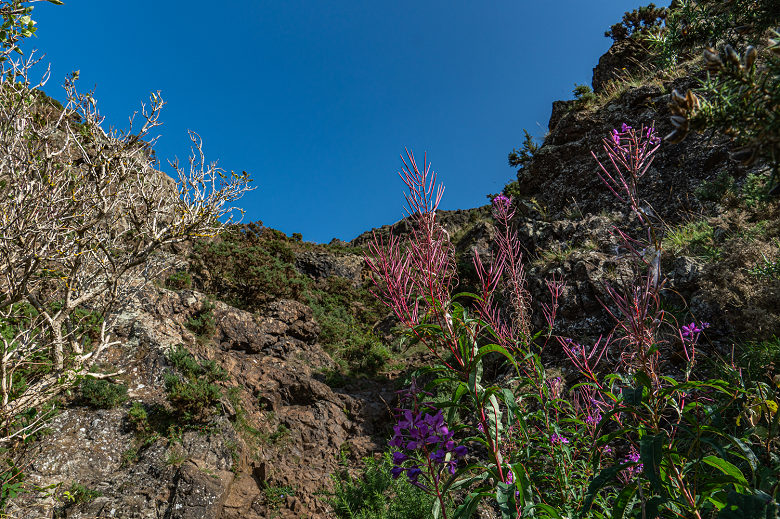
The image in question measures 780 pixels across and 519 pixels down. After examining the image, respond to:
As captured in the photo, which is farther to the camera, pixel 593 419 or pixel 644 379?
pixel 593 419

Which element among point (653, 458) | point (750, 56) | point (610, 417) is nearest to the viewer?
point (750, 56)

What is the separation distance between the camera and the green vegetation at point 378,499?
14.5 ft

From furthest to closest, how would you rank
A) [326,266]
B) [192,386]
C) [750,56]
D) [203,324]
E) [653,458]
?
[326,266] < [203,324] < [192,386] < [653,458] < [750,56]

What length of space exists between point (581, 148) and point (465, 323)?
34.1ft

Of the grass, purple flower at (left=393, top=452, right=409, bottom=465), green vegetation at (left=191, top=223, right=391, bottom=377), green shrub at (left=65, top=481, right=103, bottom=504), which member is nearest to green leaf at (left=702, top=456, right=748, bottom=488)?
purple flower at (left=393, top=452, right=409, bottom=465)

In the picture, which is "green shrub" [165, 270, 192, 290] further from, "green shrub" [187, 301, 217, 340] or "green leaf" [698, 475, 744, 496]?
"green leaf" [698, 475, 744, 496]

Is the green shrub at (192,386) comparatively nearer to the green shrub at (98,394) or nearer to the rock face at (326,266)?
the green shrub at (98,394)

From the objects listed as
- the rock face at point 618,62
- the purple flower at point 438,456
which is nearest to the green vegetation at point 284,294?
the purple flower at point 438,456

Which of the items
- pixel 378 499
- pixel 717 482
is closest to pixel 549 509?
pixel 717 482

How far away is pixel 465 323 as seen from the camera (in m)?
1.75

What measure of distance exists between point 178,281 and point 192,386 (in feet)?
17.1

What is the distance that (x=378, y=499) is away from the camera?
16.5ft

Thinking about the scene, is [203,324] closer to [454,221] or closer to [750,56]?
[750,56]

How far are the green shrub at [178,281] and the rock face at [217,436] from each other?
1.89 meters
